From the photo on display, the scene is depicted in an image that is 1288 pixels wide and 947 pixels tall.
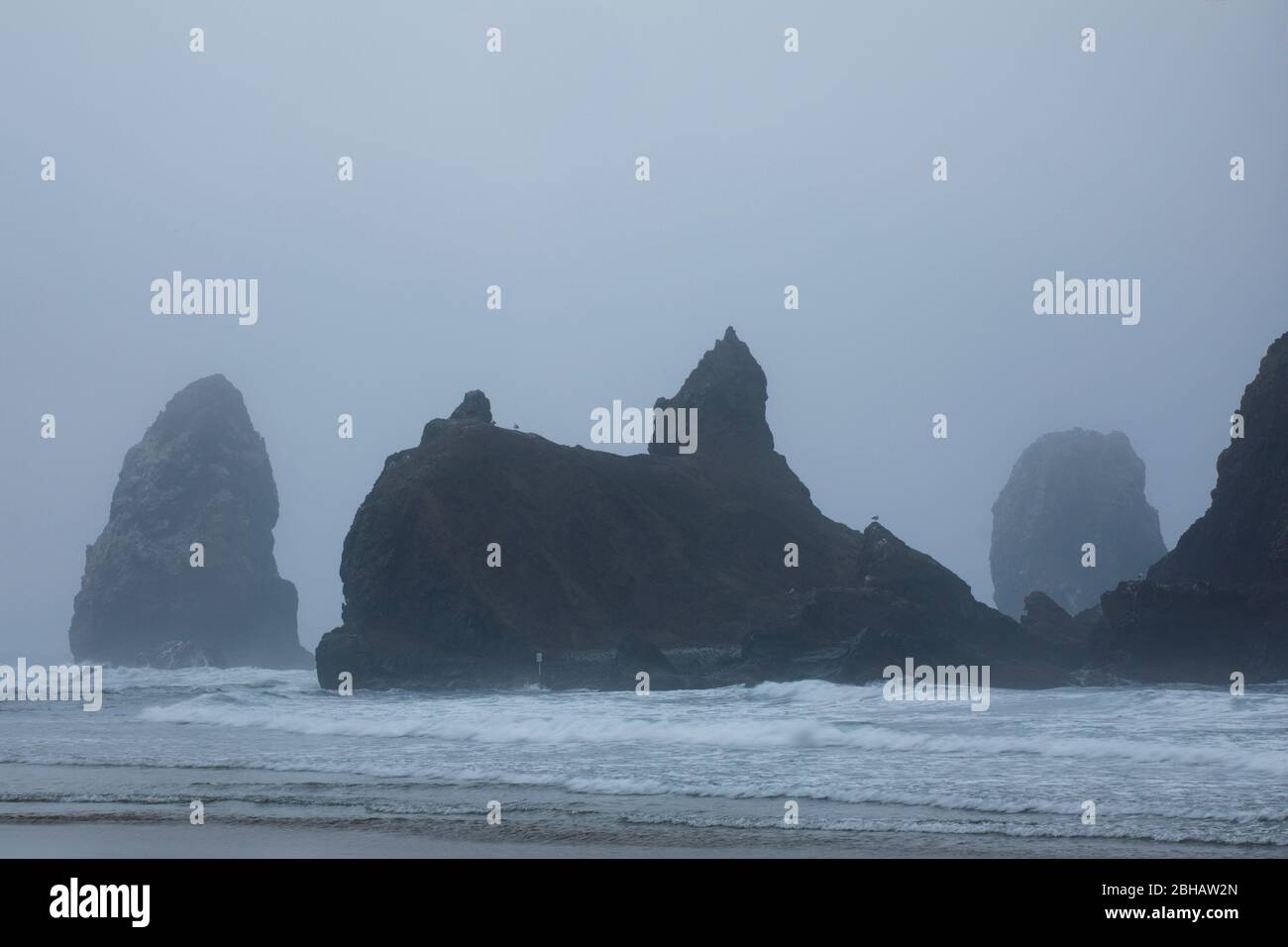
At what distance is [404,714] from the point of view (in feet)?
131

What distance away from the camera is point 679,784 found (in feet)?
65.4

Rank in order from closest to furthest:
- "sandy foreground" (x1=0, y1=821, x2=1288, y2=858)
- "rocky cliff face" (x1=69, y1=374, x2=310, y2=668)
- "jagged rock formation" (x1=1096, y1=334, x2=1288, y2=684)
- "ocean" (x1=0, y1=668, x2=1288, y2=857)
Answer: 1. "sandy foreground" (x1=0, y1=821, x2=1288, y2=858)
2. "ocean" (x1=0, y1=668, x2=1288, y2=857)
3. "jagged rock formation" (x1=1096, y1=334, x2=1288, y2=684)
4. "rocky cliff face" (x1=69, y1=374, x2=310, y2=668)

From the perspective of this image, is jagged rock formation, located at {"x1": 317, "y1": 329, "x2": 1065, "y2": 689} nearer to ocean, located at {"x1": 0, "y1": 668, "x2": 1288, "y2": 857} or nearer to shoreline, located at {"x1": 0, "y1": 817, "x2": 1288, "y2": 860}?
ocean, located at {"x1": 0, "y1": 668, "x2": 1288, "y2": 857}

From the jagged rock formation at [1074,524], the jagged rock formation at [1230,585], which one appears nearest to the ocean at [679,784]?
the jagged rock formation at [1230,585]

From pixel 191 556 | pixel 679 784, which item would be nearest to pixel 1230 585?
pixel 679 784

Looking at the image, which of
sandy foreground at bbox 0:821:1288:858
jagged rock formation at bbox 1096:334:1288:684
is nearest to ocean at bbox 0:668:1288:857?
sandy foreground at bbox 0:821:1288:858

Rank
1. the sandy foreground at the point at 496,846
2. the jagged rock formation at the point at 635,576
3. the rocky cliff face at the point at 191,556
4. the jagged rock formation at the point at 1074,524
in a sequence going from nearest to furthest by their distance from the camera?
the sandy foreground at the point at 496,846
the jagged rock formation at the point at 635,576
the rocky cliff face at the point at 191,556
the jagged rock formation at the point at 1074,524

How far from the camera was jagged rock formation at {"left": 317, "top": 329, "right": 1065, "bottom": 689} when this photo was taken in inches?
2655

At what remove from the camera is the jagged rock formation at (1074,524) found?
13188 centimetres

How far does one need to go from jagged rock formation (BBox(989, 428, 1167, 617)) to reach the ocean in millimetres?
100065

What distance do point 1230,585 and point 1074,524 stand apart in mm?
75020

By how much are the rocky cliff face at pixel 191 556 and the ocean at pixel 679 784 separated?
95735 mm

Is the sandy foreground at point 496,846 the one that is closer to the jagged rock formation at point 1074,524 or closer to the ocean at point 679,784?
the ocean at point 679,784
